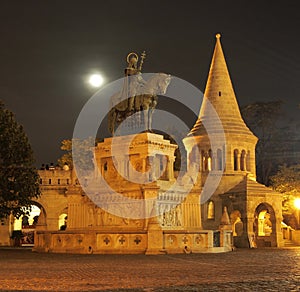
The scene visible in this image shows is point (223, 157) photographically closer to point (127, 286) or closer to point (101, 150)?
point (101, 150)

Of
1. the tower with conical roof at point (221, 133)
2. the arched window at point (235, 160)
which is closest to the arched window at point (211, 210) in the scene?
the tower with conical roof at point (221, 133)

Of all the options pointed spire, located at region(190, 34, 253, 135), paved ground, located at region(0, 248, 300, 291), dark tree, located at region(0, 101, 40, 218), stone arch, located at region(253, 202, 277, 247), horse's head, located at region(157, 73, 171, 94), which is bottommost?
paved ground, located at region(0, 248, 300, 291)

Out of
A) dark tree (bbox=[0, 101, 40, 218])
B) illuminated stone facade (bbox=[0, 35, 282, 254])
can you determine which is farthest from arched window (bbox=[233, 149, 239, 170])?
dark tree (bbox=[0, 101, 40, 218])

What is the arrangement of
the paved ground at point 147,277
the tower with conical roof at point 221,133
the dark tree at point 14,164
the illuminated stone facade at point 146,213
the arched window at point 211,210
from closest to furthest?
the paved ground at point 147,277
the illuminated stone facade at point 146,213
the dark tree at point 14,164
the arched window at point 211,210
the tower with conical roof at point 221,133

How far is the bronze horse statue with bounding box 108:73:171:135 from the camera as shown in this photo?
1030 inches

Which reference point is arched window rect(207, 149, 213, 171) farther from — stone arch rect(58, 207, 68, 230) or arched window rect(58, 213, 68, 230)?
arched window rect(58, 213, 68, 230)

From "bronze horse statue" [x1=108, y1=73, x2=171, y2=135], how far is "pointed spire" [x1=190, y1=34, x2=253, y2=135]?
800 inches

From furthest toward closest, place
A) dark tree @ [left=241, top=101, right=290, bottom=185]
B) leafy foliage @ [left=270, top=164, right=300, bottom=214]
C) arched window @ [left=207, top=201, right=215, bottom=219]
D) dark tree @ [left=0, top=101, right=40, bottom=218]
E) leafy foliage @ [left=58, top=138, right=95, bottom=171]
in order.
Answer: dark tree @ [left=241, top=101, right=290, bottom=185]
leafy foliage @ [left=58, top=138, right=95, bottom=171]
leafy foliage @ [left=270, top=164, right=300, bottom=214]
arched window @ [left=207, top=201, right=215, bottom=219]
dark tree @ [left=0, top=101, right=40, bottom=218]

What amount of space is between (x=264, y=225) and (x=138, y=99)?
2551 cm

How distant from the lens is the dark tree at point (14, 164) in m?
25.2

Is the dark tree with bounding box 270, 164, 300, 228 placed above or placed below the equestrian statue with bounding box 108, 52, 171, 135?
below

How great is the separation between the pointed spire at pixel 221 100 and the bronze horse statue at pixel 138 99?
2033 centimetres

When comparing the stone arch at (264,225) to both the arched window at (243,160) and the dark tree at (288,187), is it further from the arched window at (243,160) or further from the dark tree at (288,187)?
the arched window at (243,160)

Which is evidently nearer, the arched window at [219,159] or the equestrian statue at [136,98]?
the equestrian statue at [136,98]
